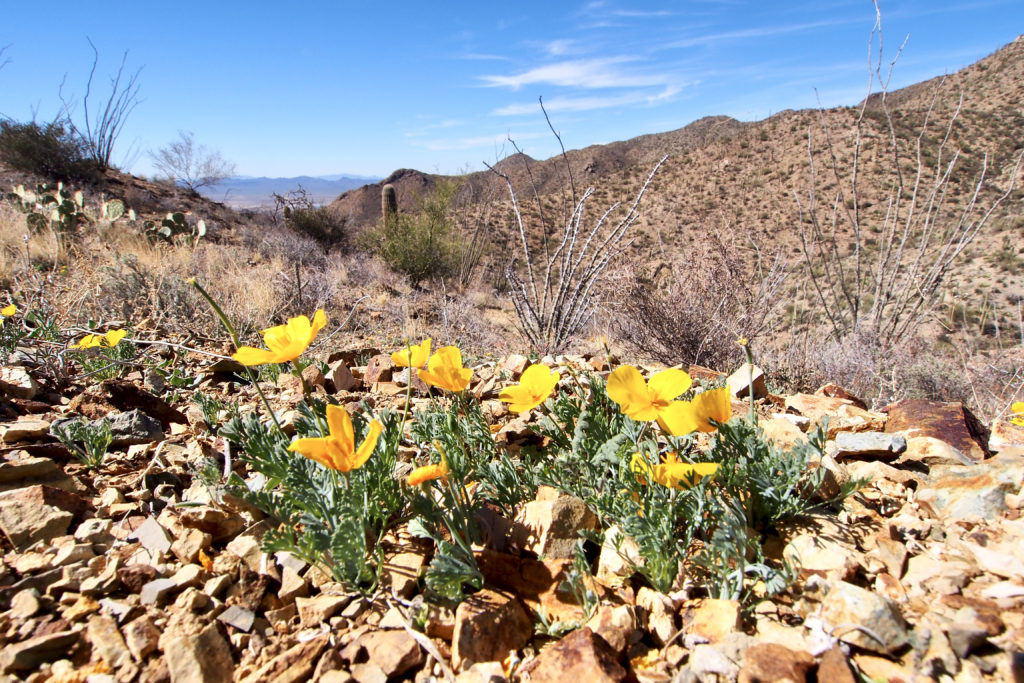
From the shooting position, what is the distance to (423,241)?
14352mm

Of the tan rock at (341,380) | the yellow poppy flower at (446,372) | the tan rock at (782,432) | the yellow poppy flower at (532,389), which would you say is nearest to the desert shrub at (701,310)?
the tan rock at (782,432)

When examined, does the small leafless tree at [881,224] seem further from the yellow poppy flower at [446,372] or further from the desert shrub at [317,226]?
the desert shrub at [317,226]

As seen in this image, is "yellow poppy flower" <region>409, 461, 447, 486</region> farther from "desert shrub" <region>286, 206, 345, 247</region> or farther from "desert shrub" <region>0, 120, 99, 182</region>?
"desert shrub" <region>0, 120, 99, 182</region>

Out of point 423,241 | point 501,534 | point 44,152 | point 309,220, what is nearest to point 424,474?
point 501,534

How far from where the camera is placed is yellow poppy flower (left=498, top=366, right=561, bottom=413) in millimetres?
1601

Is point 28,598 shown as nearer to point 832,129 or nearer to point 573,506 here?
point 573,506

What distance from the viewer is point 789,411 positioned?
103 inches

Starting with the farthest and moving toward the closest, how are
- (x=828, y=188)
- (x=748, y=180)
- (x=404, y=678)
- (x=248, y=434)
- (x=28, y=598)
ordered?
1. (x=748, y=180)
2. (x=828, y=188)
3. (x=248, y=434)
4. (x=28, y=598)
5. (x=404, y=678)

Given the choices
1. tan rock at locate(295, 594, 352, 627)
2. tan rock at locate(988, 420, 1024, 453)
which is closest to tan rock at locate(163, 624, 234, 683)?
tan rock at locate(295, 594, 352, 627)

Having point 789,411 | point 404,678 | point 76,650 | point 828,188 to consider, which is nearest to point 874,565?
point 404,678

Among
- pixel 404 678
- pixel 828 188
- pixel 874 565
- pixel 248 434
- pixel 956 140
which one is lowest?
pixel 404 678

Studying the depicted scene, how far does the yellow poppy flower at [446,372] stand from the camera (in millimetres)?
1564

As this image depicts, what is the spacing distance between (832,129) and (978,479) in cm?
3289

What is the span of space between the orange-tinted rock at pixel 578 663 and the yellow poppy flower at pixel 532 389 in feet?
2.03
